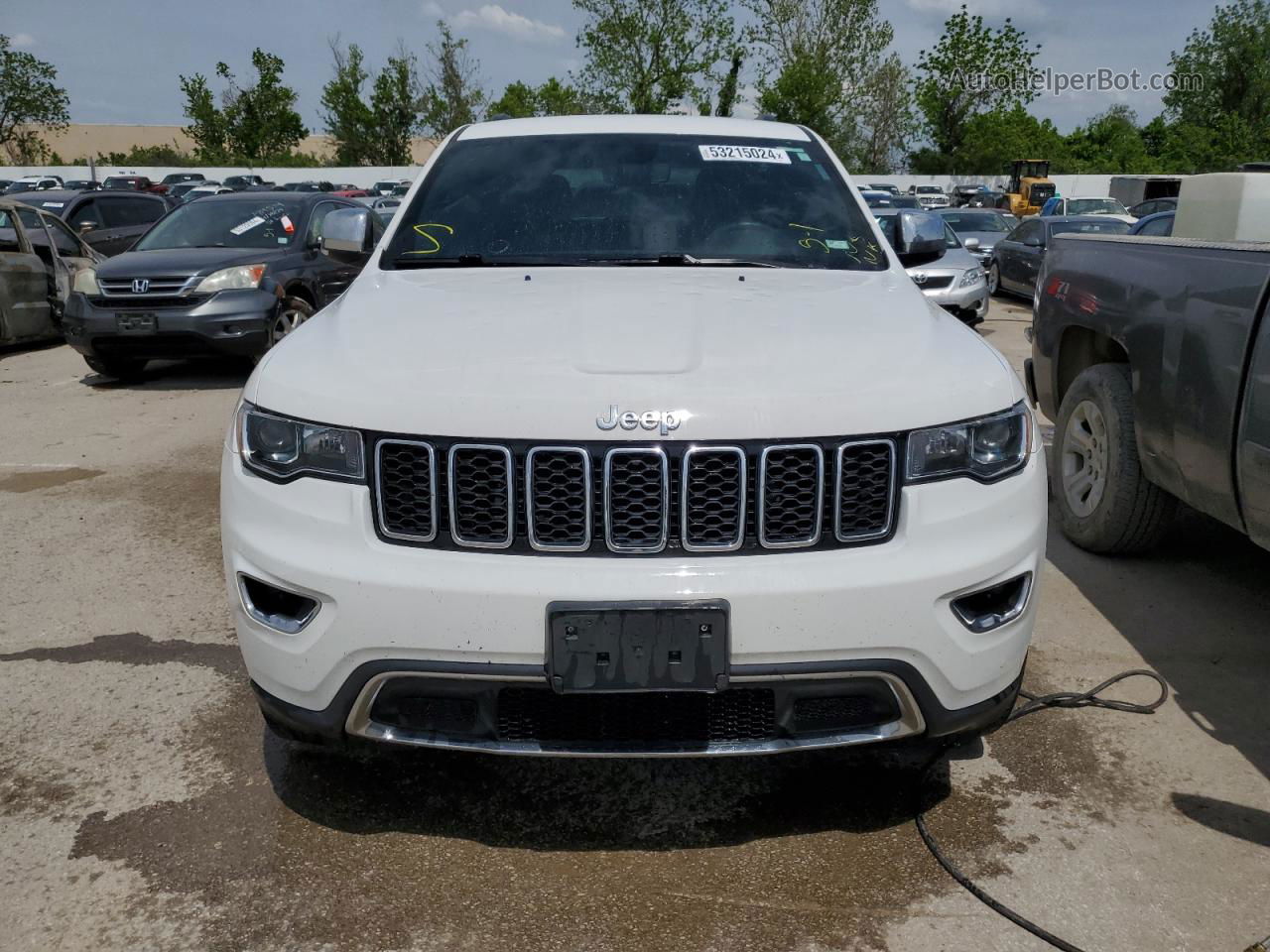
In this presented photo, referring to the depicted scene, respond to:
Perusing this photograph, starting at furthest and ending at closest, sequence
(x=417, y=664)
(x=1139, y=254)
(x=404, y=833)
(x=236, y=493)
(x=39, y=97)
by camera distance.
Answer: (x=39, y=97), (x=1139, y=254), (x=404, y=833), (x=236, y=493), (x=417, y=664)

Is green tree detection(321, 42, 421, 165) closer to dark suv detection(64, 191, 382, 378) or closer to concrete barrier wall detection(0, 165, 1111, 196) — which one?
concrete barrier wall detection(0, 165, 1111, 196)

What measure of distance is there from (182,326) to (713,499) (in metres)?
7.49

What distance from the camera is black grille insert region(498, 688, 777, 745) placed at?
229 cm

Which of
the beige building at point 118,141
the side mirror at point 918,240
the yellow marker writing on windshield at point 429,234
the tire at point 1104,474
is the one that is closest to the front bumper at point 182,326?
the yellow marker writing on windshield at point 429,234

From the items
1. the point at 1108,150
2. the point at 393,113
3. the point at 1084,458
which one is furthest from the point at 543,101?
the point at 1084,458

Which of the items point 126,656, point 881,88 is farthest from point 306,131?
point 126,656

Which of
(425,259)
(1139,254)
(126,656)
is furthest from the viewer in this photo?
(1139,254)

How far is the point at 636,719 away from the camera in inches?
91.1

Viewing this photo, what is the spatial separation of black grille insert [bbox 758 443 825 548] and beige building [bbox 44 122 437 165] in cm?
9286

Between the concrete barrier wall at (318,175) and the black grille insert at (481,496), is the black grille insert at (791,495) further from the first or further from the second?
the concrete barrier wall at (318,175)

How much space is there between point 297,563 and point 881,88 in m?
70.1

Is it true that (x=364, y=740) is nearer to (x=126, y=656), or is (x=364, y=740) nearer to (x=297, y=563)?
(x=297, y=563)

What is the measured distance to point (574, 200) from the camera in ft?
11.8

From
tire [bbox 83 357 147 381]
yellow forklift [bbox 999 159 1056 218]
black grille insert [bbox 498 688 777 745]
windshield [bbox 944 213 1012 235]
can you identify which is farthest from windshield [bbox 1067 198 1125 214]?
black grille insert [bbox 498 688 777 745]
